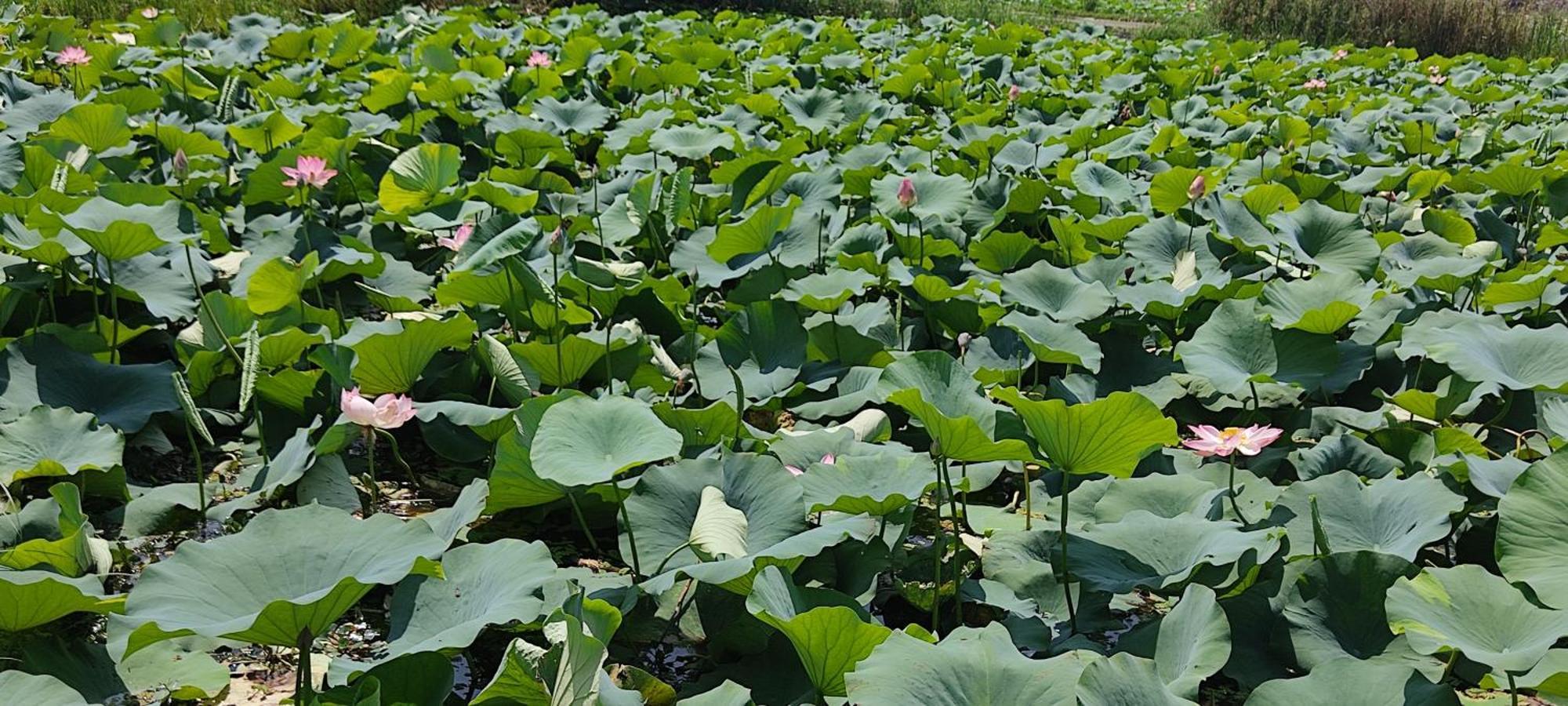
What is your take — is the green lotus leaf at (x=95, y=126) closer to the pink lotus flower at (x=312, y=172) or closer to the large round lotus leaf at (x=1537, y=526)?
the pink lotus flower at (x=312, y=172)

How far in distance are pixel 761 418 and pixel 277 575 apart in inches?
43.0

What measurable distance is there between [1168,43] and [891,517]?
792cm

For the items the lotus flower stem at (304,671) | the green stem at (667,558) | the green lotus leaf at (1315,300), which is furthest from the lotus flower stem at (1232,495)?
the lotus flower stem at (304,671)

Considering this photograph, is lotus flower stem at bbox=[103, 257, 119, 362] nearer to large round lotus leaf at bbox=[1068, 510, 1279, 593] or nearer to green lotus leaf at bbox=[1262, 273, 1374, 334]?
large round lotus leaf at bbox=[1068, 510, 1279, 593]

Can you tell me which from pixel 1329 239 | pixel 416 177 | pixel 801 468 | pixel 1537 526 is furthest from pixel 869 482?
pixel 416 177

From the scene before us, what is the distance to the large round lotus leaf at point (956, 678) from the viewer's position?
40.8 inches

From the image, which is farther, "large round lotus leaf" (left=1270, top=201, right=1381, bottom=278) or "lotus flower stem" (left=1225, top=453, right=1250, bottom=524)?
"large round lotus leaf" (left=1270, top=201, right=1381, bottom=278)

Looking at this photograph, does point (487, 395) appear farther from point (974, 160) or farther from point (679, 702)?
point (974, 160)

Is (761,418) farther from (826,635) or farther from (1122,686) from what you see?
(1122,686)

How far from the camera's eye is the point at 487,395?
80.9 inches

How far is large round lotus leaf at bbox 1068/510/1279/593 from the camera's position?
1.34 metres

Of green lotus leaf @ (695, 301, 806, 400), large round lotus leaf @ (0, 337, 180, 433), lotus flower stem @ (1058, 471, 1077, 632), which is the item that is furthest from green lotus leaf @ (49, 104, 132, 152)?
lotus flower stem @ (1058, 471, 1077, 632)

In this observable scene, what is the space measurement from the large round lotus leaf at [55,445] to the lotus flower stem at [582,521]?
2.08 feet

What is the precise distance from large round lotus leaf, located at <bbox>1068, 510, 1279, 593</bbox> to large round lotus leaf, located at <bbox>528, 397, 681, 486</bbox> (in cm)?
53
